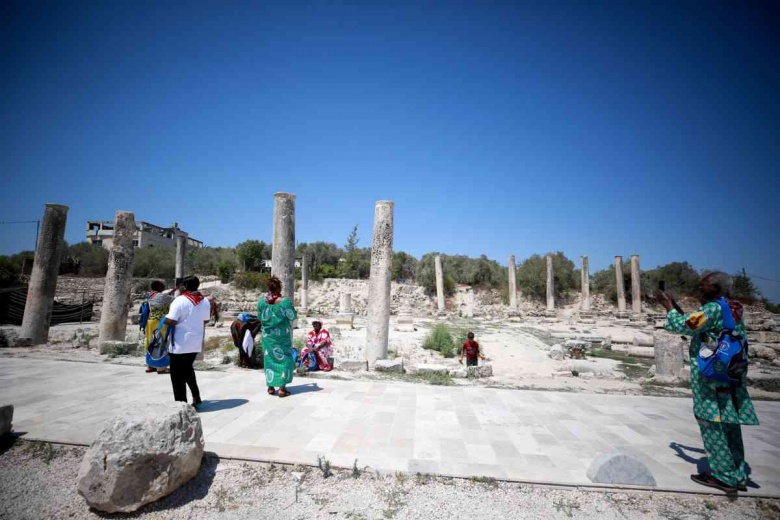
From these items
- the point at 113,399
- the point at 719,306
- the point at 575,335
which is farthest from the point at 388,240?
the point at 575,335

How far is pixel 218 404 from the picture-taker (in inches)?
203

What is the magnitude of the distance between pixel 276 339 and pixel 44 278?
9.65 m

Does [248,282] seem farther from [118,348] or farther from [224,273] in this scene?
[118,348]

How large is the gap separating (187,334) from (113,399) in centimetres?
183

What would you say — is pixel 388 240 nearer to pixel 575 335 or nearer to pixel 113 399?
pixel 113 399

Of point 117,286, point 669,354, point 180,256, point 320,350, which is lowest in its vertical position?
point 669,354

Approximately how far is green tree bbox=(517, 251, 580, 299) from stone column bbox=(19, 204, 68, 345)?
3597 centimetres

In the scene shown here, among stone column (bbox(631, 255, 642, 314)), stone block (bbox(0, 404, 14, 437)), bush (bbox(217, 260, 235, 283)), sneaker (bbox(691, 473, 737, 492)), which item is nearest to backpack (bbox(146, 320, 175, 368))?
stone block (bbox(0, 404, 14, 437))

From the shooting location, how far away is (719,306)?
3.35 m

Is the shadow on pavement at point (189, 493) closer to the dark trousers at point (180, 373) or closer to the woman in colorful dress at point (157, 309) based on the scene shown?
the dark trousers at point (180, 373)

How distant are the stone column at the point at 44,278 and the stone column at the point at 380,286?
30.3ft

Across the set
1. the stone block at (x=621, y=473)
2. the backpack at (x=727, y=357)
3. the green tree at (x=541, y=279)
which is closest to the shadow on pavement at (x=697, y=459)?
the stone block at (x=621, y=473)

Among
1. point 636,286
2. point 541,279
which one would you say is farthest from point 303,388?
point 541,279

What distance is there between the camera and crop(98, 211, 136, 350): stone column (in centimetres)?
1007
